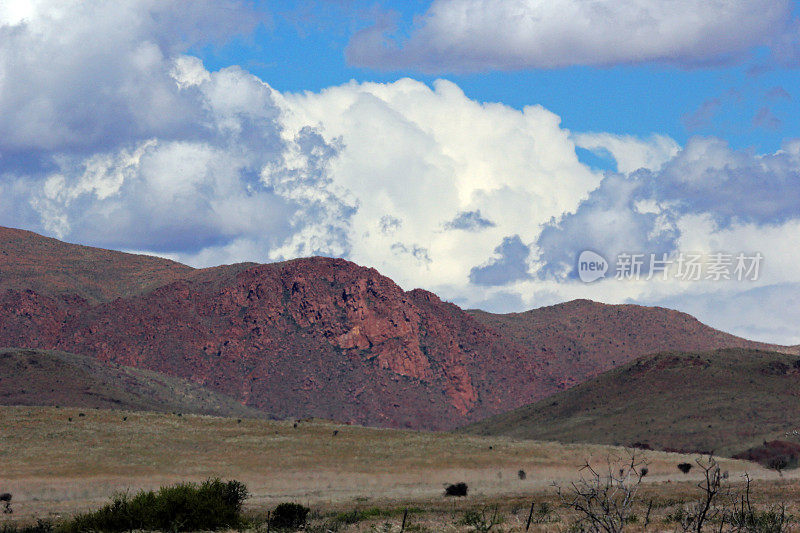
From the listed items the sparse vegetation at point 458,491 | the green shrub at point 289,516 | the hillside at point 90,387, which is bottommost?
the sparse vegetation at point 458,491

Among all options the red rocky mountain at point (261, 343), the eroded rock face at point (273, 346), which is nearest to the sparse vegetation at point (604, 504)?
the red rocky mountain at point (261, 343)

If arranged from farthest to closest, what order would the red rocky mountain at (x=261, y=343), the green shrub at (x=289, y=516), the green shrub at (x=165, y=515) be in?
the red rocky mountain at (x=261, y=343)
the green shrub at (x=289, y=516)
the green shrub at (x=165, y=515)

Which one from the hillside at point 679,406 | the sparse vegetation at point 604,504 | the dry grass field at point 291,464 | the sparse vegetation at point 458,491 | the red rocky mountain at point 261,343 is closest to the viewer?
the sparse vegetation at point 604,504

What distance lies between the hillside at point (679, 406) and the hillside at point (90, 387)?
47.0 m

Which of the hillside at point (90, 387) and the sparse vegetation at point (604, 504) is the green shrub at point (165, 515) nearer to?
the sparse vegetation at point (604, 504)

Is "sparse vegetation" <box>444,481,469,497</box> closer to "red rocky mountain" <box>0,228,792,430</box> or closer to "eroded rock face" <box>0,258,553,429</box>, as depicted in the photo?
"red rocky mountain" <box>0,228,792,430</box>

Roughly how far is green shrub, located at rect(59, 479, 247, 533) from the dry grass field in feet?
44.0

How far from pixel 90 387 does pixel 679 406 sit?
8031cm

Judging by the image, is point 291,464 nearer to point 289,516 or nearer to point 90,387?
point 289,516

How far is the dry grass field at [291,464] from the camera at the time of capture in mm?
51031

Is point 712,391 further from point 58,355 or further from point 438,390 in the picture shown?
point 58,355

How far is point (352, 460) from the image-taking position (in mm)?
69938

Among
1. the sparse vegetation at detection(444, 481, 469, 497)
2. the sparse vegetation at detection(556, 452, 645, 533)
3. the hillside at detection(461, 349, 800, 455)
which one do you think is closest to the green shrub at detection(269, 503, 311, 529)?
the sparse vegetation at detection(556, 452, 645, 533)

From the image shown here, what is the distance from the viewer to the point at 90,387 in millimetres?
128500
